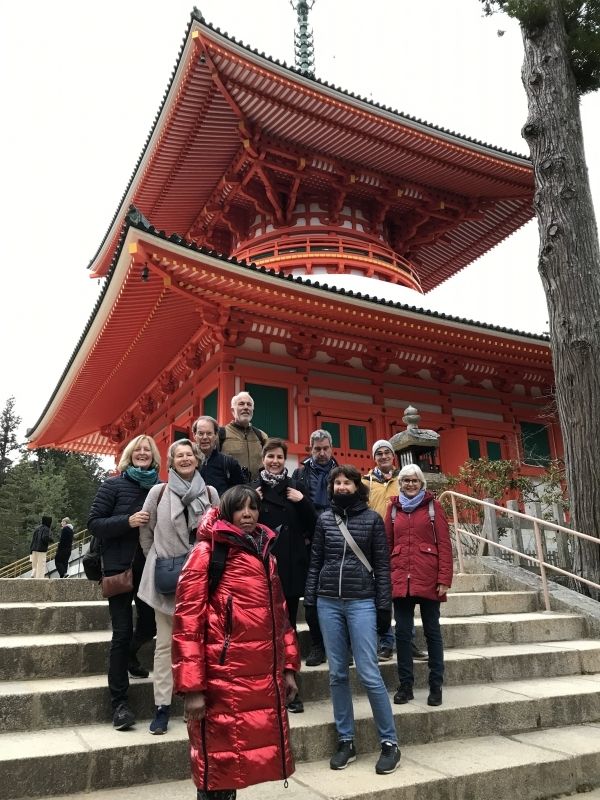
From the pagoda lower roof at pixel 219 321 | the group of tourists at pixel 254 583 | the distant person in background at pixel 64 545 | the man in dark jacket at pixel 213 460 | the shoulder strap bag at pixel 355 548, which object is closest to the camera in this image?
the group of tourists at pixel 254 583

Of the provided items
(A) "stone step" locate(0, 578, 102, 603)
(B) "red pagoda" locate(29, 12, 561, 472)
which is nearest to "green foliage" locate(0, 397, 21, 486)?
(B) "red pagoda" locate(29, 12, 561, 472)

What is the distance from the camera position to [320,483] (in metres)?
4.77

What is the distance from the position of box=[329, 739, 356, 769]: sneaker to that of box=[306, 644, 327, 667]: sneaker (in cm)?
86

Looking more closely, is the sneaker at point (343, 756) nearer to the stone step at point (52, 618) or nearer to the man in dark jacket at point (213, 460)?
the man in dark jacket at point (213, 460)

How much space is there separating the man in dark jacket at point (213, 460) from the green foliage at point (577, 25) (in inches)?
269

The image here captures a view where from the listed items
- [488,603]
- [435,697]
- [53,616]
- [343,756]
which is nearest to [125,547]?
[53,616]

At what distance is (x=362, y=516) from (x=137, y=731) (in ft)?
6.04

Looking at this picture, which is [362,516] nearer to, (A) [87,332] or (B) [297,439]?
(B) [297,439]

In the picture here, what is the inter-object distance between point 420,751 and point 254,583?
1.98m

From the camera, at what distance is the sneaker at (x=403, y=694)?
13.7ft

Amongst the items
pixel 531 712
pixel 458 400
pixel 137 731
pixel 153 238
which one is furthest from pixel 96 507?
pixel 458 400

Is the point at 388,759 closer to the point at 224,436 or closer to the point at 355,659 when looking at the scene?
the point at 355,659

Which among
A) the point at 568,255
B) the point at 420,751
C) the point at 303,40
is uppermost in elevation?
the point at 303,40

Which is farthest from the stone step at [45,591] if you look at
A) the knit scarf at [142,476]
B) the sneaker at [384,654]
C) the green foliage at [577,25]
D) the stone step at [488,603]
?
the green foliage at [577,25]
